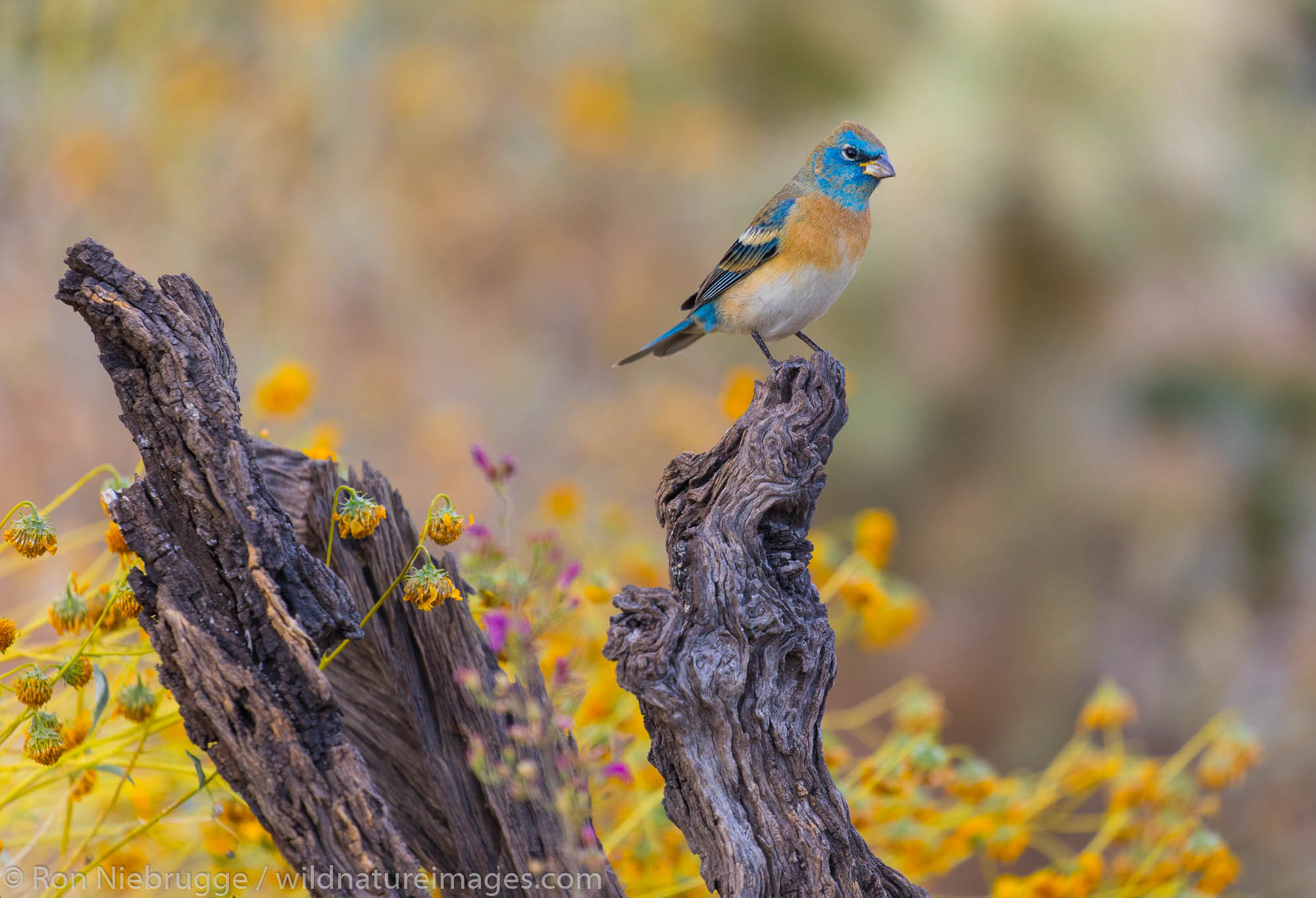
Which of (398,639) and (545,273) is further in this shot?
(545,273)

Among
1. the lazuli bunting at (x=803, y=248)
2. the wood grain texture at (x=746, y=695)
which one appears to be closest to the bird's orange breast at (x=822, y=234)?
the lazuli bunting at (x=803, y=248)

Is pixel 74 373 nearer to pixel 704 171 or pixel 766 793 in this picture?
pixel 704 171

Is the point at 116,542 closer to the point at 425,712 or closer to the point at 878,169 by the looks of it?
the point at 425,712

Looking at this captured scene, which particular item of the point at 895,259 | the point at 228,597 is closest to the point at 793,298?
the point at 228,597

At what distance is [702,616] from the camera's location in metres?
1.70

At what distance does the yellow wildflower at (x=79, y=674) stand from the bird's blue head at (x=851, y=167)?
205 centimetres

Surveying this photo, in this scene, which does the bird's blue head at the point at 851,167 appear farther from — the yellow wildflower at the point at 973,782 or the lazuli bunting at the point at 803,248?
the yellow wildflower at the point at 973,782

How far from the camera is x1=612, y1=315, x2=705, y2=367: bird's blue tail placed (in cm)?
308

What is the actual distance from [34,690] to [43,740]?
0.07m

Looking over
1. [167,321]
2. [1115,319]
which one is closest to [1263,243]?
[1115,319]

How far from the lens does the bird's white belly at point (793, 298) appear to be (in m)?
2.82

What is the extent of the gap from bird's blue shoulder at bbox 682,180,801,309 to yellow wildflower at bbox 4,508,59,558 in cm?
181

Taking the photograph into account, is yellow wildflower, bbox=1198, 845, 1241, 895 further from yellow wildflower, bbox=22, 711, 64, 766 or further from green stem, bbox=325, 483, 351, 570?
yellow wildflower, bbox=22, 711, 64, 766

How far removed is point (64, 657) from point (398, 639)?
1.76 ft
